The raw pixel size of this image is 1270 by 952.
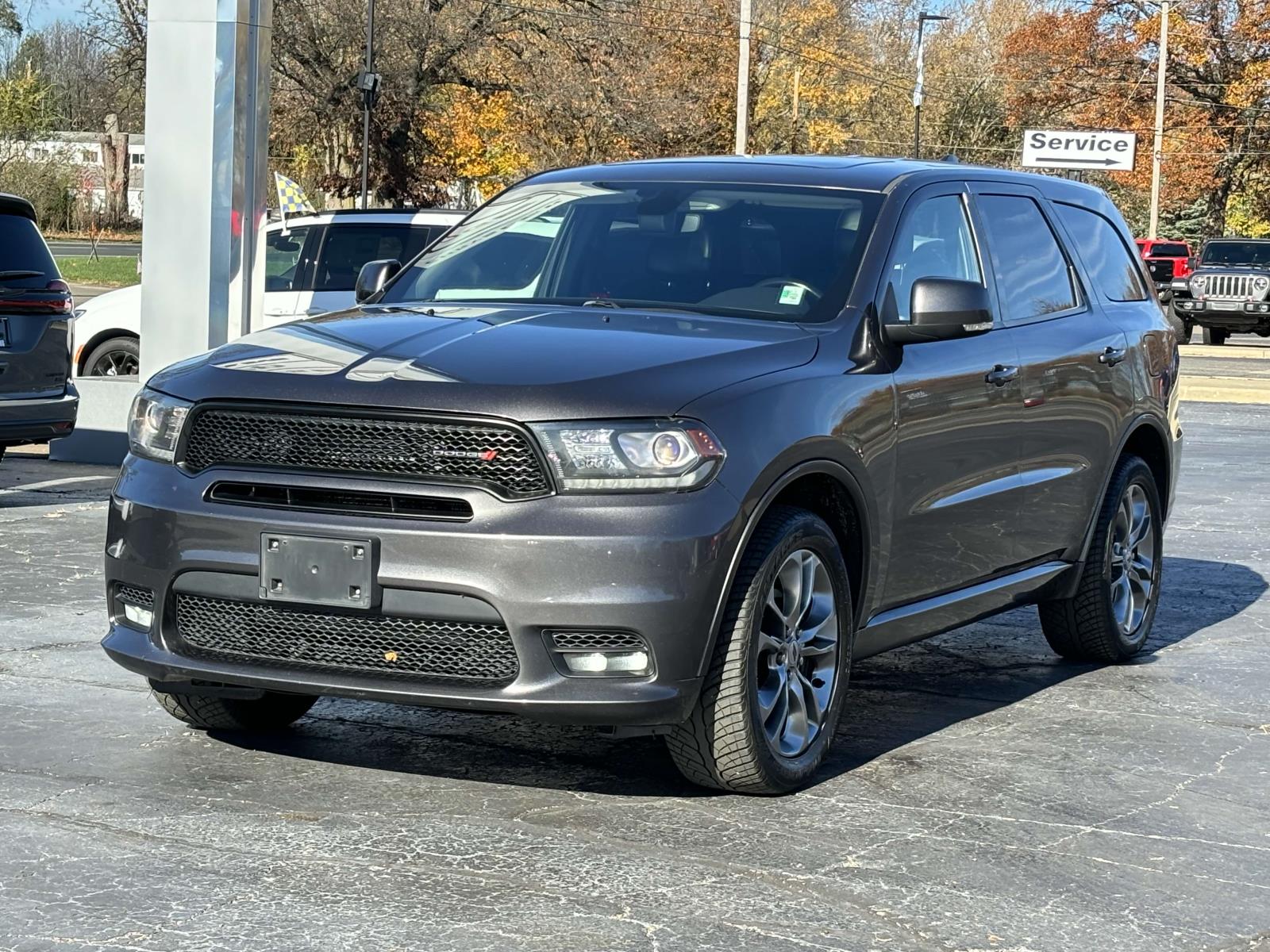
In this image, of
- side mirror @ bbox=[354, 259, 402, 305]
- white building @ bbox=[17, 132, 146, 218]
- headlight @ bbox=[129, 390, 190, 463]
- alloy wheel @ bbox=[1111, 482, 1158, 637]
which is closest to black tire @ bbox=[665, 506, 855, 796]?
headlight @ bbox=[129, 390, 190, 463]

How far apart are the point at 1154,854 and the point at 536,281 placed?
2.58 m

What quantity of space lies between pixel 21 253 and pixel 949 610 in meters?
6.79

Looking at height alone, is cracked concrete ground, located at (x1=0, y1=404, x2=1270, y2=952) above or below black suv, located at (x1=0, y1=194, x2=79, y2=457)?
below

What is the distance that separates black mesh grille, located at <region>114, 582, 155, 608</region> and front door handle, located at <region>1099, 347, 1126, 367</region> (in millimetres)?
3641

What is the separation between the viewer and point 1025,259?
6.93 metres

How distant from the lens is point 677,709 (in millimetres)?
4852

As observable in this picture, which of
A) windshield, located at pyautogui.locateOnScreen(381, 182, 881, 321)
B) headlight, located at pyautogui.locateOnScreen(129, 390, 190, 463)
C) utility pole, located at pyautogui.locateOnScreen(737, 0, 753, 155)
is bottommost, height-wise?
headlight, located at pyautogui.locateOnScreen(129, 390, 190, 463)

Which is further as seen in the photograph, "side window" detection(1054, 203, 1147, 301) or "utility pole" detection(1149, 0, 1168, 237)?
"utility pole" detection(1149, 0, 1168, 237)

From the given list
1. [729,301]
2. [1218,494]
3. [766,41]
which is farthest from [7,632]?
[766,41]

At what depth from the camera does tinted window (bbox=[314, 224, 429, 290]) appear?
1662cm

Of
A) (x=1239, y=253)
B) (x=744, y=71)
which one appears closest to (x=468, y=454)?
(x=1239, y=253)

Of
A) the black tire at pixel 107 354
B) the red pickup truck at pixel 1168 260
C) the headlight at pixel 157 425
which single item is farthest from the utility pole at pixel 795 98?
the headlight at pixel 157 425

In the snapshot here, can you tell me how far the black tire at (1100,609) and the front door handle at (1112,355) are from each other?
0.44 meters

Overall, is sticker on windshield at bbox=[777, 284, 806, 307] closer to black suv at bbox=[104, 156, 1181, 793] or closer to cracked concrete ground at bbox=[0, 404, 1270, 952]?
black suv at bbox=[104, 156, 1181, 793]
